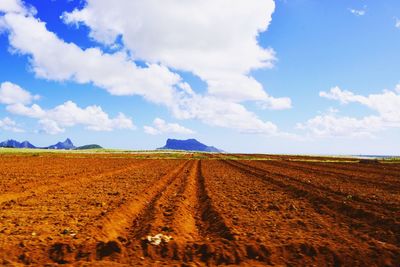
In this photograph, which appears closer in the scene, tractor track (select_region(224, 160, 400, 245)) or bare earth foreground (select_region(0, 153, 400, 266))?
bare earth foreground (select_region(0, 153, 400, 266))

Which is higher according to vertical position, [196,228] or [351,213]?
[351,213]

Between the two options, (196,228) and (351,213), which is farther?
(351,213)

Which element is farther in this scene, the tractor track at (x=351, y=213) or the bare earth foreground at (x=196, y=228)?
the tractor track at (x=351, y=213)

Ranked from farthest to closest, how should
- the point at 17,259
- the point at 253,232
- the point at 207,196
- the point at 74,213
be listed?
the point at 207,196
the point at 74,213
the point at 253,232
the point at 17,259

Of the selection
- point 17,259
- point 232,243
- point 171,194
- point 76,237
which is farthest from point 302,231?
point 171,194

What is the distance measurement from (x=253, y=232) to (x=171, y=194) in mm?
8939

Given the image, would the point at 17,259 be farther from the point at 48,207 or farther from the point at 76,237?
the point at 48,207

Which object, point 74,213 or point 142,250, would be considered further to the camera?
point 74,213

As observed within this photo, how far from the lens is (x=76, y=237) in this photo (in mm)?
10812

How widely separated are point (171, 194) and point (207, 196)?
1.86m

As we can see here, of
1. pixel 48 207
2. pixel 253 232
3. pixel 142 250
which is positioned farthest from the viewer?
pixel 48 207

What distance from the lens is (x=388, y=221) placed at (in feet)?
44.3

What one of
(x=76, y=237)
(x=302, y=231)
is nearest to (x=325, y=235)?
(x=302, y=231)

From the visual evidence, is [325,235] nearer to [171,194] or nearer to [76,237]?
[76,237]
